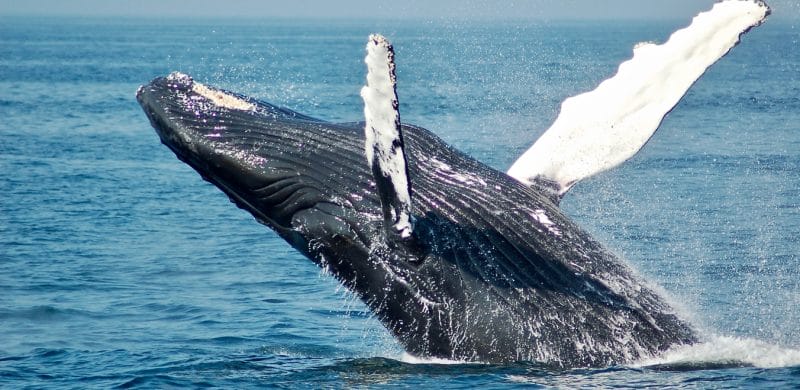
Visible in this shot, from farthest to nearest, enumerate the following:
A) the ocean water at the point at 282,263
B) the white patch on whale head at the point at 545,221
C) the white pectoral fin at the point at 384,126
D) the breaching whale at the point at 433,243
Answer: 1. the ocean water at the point at 282,263
2. the white patch on whale head at the point at 545,221
3. the breaching whale at the point at 433,243
4. the white pectoral fin at the point at 384,126

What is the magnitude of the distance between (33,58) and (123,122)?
3975 cm

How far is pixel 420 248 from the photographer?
714cm

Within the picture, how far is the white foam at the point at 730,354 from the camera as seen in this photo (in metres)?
7.55

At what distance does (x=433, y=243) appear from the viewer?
727cm

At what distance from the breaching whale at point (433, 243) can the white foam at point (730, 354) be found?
0.07 meters

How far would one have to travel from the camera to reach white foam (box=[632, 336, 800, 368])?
7.55 metres

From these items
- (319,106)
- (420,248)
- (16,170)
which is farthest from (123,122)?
(420,248)

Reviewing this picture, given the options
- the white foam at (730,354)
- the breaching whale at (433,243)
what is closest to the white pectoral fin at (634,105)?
the breaching whale at (433,243)

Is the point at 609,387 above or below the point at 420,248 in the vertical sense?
below

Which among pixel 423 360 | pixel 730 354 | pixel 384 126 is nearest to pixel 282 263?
pixel 423 360

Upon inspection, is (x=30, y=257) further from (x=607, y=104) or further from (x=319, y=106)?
(x=319, y=106)

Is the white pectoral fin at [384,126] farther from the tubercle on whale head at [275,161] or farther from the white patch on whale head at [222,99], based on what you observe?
the white patch on whale head at [222,99]

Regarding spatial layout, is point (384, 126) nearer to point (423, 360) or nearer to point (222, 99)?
point (222, 99)

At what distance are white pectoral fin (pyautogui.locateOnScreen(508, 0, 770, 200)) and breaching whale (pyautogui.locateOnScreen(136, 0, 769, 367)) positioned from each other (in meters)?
0.54
